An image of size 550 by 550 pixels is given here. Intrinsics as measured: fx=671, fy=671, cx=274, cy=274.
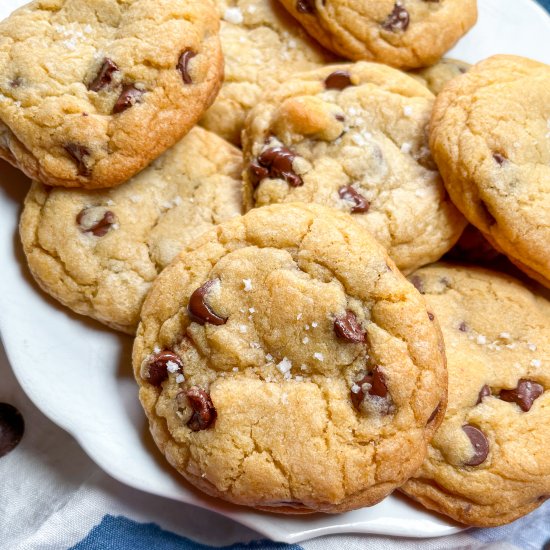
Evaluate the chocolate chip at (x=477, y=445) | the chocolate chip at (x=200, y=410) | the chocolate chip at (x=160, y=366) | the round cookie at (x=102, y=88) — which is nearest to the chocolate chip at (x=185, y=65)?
the round cookie at (x=102, y=88)

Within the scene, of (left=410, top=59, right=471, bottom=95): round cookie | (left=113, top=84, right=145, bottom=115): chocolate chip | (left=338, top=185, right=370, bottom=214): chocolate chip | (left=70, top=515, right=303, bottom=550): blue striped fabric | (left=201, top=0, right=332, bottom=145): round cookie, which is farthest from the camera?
(left=410, top=59, right=471, bottom=95): round cookie

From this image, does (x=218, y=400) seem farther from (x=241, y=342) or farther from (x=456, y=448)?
(x=456, y=448)

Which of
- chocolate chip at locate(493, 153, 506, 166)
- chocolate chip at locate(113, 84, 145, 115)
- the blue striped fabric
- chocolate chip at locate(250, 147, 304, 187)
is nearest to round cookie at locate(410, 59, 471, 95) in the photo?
chocolate chip at locate(493, 153, 506, 166)

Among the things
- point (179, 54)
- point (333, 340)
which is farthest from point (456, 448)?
point (179, 54)

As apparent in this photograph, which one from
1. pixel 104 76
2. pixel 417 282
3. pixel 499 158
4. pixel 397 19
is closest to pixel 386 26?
pixel 397 19

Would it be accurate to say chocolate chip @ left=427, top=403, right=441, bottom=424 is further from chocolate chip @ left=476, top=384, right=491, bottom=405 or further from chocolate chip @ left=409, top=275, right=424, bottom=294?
chocolate chip @ left=409, top=275, right=424, bottom=294

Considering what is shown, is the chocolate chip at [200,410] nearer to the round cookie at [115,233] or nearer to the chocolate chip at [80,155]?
the round cookie at [115,233]
